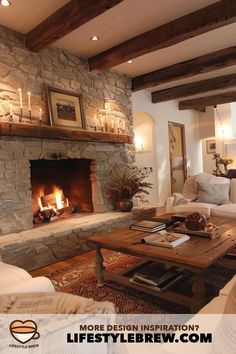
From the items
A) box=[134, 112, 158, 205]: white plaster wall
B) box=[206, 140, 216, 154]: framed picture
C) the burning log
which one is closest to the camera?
the burning log

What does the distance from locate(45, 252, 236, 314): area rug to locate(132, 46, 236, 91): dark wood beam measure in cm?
289

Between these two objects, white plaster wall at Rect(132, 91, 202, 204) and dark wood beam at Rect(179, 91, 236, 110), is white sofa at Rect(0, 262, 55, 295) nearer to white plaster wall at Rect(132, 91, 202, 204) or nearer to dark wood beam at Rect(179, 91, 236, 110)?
white plaster wall at Rect(132, 91, 202, 204)

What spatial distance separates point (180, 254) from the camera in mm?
1809

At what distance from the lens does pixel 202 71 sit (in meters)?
4.09

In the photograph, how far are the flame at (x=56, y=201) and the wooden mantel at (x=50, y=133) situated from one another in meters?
1.00

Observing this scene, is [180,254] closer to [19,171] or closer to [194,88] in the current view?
[19,171]

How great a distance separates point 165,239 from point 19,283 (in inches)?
44.4

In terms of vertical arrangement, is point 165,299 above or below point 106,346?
below

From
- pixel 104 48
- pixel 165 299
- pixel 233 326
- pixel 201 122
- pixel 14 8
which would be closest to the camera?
pixel 233 326

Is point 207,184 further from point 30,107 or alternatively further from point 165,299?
point 30,107

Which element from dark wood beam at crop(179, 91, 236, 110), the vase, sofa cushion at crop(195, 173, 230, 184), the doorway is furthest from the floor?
dark wood beam at crop(179, 91, 236, 110)

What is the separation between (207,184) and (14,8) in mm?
3213

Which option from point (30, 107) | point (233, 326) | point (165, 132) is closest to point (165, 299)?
point (233, 326)

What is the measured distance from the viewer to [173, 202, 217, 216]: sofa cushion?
3510 millimetres
